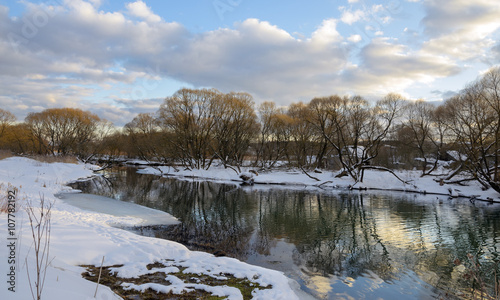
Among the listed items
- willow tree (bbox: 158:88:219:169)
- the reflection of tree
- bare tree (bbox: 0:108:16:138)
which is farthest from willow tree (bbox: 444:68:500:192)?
bare tree (bbox: 0:108:16:138)

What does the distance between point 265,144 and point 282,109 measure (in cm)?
809

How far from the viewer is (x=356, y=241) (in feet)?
42.7

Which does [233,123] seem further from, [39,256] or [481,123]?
[39,256]

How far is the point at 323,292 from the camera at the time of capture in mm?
7547

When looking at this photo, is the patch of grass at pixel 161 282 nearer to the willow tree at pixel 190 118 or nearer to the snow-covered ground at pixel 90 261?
the snow-covered ground at pixel 90 261

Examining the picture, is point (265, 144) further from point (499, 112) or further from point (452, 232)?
point (452, 232)

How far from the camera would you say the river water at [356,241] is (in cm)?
834

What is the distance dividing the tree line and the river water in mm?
10245

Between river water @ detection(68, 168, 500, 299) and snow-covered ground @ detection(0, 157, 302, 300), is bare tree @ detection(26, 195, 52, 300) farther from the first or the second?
river water @ detection(68, 168, 500, 299)

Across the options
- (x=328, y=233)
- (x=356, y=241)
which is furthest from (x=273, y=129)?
(x=356, y=241)

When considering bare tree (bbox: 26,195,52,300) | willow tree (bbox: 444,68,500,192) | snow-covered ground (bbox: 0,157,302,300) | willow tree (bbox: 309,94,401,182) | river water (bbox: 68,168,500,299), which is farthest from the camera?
willow tree (bbox: 309,94,401,182)

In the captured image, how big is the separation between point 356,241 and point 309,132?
37.3m

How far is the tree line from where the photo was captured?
27.5m

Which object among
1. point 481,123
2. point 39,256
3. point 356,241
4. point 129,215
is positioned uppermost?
point 481,123
